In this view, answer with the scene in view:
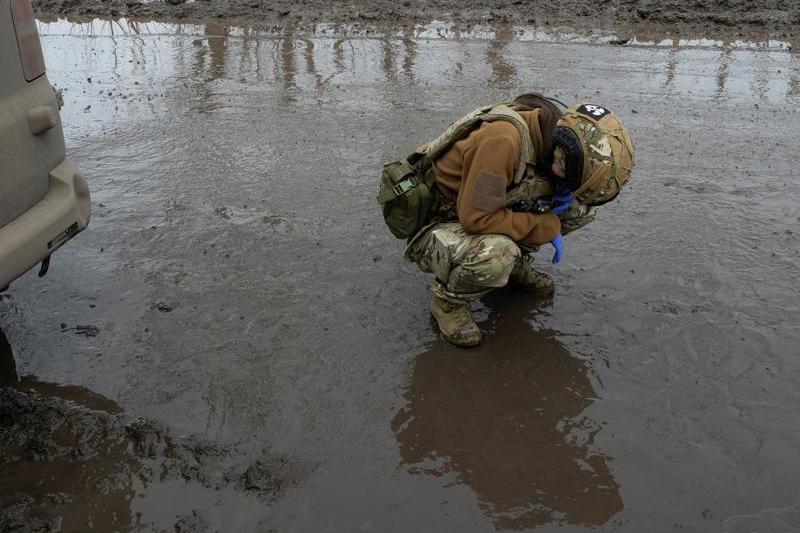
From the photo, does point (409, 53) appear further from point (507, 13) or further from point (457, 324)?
point (457, 324)

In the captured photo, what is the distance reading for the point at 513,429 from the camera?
9.95 feet

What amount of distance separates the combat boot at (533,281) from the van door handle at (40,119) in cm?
230

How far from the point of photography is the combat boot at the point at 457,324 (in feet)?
11.4

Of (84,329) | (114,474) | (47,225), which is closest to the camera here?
(114,474)

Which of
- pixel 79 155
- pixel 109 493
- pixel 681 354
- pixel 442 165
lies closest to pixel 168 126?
pixel 79 155

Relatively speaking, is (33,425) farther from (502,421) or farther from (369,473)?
(502,421)

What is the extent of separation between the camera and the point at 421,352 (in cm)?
349

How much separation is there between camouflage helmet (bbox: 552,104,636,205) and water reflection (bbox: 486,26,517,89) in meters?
3.87

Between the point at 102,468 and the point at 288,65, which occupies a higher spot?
the point at 288,65

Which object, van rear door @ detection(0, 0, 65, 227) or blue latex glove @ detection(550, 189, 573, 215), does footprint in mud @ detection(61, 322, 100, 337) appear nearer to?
van rear door @ detection(0, 0, 65, 227)

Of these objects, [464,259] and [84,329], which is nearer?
[464,259]

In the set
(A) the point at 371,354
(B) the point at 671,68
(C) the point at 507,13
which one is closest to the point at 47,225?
(A) the point at 371,354

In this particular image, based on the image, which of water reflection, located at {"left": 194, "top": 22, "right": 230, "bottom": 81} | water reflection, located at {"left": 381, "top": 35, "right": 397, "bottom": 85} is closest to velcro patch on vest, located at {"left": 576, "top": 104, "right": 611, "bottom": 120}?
water reflection, located at {"left": 381, "top": 35, "right": 397, "bottom": 85}

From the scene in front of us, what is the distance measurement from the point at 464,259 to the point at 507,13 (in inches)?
264
